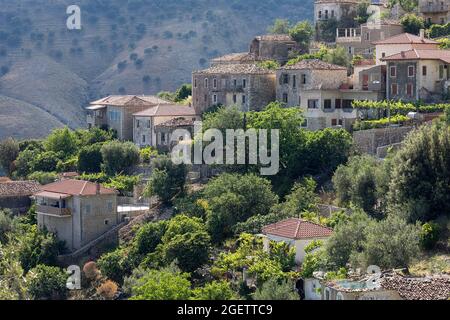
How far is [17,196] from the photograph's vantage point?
240ft

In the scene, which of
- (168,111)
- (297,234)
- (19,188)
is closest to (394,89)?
(168,111)

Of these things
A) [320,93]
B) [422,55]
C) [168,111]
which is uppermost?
[422,55]

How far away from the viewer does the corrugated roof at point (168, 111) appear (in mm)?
76500

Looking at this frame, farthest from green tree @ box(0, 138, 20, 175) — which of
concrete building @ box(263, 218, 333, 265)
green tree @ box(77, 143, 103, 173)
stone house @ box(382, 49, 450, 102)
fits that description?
concrete building @ box(263, 218, 333, 265)

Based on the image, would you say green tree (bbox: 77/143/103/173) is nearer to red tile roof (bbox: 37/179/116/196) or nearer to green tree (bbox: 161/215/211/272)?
red tile roof (bbox: 37/179/116/196)

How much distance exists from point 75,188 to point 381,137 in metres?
14.8

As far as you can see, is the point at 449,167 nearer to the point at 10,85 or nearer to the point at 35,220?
the point at 35,220

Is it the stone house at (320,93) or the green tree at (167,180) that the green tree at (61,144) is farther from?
the stone house at (320,93)

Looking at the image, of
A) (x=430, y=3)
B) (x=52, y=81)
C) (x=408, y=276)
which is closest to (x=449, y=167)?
(x=408, y=276)

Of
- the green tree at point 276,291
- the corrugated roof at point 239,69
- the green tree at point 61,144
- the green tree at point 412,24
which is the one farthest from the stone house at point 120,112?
the green tree at point 276,291

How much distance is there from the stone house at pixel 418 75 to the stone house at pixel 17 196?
1934 cm

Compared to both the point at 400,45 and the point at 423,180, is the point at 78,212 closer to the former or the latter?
the point at 400,45

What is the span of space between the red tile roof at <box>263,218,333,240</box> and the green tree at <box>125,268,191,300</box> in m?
4.23

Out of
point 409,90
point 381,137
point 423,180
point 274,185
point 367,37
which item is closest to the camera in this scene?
point 423,180
